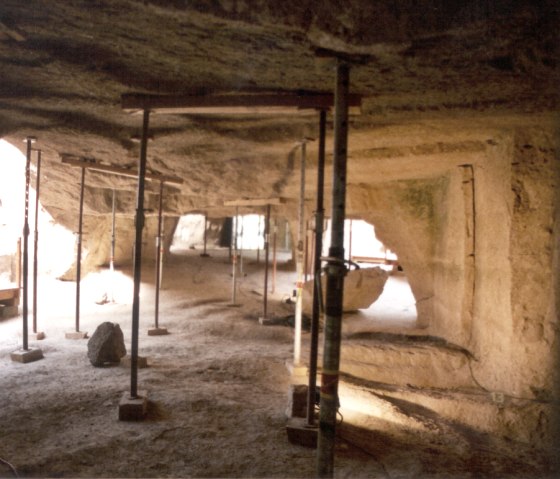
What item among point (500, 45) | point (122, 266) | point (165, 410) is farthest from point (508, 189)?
point (122, 266)

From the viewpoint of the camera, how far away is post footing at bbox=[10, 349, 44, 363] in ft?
14.2

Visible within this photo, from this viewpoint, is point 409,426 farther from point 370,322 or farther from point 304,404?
point 370,322

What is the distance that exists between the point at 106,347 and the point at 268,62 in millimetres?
3224

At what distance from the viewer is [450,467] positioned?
9.34ft

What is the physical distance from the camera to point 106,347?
427 cm

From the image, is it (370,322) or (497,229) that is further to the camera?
(370,322)

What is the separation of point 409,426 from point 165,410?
6.21 ft

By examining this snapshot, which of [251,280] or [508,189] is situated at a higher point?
[508,189]

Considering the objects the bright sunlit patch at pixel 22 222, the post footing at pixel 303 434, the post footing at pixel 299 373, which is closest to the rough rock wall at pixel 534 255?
the post footing at pixel 299 373

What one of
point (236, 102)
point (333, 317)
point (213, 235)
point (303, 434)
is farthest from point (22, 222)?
point (333, 317)

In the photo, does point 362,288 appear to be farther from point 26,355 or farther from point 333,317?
point 333,317

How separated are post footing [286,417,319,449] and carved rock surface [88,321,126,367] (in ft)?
7.37

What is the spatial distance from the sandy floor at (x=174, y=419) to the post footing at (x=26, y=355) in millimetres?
96

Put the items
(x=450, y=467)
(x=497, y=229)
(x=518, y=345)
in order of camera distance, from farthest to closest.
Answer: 1. (x=497, y=229)
2. (x=518, y=345)
3. (x=450, y=467)
